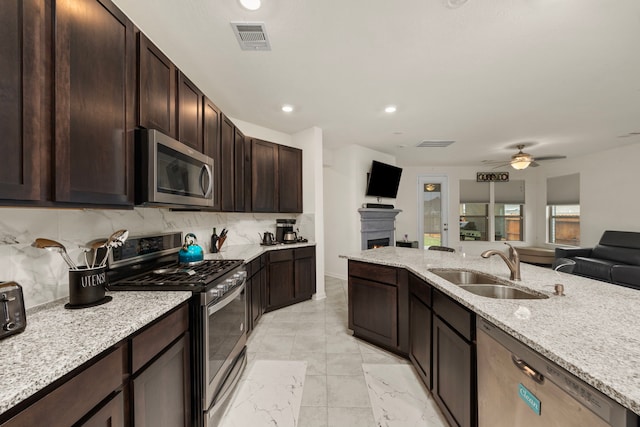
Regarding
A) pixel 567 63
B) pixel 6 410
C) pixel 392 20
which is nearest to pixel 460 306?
pixel 6 410

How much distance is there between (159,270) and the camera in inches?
69.7

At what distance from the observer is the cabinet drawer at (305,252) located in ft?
11.6

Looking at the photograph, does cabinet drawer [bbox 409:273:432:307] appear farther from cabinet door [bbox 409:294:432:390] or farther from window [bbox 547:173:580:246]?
window [bbox 547:173:580:246]

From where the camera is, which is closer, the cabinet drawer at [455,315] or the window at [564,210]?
the cabinet drawer at [455,315]

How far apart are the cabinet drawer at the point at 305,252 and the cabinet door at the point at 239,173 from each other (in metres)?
0.99

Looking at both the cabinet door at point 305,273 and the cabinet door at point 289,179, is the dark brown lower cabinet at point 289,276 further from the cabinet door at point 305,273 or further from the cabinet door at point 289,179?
the cabinet door at point 289,179

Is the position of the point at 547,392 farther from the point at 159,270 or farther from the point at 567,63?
the point at 567,63

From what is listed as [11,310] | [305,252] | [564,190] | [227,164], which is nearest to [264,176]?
[227,164]

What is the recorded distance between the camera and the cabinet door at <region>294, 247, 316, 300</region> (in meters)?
3.55

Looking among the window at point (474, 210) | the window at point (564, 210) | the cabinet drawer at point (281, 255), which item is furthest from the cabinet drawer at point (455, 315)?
the window at point (564, 210)

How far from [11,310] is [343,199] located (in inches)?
180

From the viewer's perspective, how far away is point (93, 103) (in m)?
1.08

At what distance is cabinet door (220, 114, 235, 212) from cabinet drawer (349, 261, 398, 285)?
149cm

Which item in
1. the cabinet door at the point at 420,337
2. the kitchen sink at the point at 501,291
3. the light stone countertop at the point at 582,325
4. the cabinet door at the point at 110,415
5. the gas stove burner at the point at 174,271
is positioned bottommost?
the cabinet door at the point at 420,337
